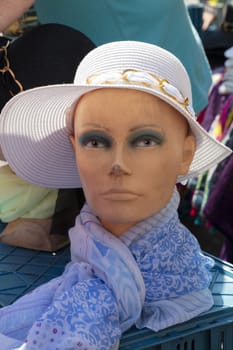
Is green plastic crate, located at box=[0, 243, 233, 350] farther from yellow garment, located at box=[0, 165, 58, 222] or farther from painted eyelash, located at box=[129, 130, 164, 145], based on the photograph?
painted eyelash, located at box=[129, 130, 164, 145]

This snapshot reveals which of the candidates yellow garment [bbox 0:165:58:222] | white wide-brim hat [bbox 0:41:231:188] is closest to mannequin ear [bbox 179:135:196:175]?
white wide-brim hat [bbox 0:41:231:188]

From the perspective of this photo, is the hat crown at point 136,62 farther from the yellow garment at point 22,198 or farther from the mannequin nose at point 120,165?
the yellow garment at point 22,198

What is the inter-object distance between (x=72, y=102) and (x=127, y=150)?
0.16m

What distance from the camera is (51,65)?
1.45 meters

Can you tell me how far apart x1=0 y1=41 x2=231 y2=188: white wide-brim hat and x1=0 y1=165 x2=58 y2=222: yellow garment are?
0.67ft

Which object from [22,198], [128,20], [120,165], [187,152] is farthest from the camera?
[128,20]

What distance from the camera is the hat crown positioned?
110cm

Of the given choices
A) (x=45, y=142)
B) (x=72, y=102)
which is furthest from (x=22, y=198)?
(x=72, y=102)

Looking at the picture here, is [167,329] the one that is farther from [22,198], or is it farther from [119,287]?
[22,198]

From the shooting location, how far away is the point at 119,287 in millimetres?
1056

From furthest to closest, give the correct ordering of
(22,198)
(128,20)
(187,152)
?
(128,20) → (22,198) → (187,152)

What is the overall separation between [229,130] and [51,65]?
126 cm

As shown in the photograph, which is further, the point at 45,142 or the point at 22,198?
the point at 22,198

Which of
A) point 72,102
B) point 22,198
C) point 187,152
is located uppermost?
point 72,102
